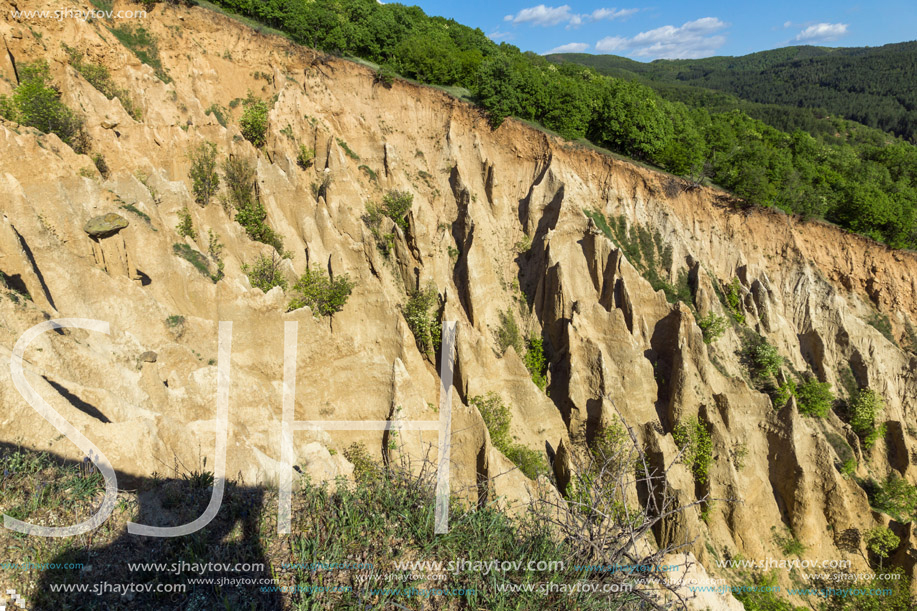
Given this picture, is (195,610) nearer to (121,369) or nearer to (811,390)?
(121,369)

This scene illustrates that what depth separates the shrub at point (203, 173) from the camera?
72.4ft

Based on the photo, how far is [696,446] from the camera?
2053 centimetres

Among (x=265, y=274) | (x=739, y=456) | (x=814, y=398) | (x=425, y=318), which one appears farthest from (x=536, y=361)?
(x=814, y=398)

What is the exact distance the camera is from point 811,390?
24969mm

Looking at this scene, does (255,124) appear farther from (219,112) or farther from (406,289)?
(406,289)

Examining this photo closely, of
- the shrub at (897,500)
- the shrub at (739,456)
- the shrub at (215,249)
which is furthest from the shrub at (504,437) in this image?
the shrub at (897,500)

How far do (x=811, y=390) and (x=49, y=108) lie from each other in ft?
129

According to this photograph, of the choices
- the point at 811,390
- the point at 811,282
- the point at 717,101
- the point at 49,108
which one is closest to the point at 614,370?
the point at 811,390

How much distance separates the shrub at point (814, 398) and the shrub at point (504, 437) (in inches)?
635

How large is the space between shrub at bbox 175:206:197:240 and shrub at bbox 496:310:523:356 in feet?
51.4

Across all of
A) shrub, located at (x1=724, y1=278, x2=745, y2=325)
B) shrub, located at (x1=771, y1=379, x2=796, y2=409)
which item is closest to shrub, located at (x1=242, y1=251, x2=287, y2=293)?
shrub, located at (x1=771, y1=379, x2=796, y2=409)

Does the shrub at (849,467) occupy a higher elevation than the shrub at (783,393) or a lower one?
lower

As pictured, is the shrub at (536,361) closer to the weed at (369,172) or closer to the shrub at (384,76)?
the weed at (369,172)

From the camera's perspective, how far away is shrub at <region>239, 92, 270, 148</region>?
26250 millimetres
